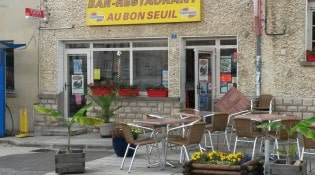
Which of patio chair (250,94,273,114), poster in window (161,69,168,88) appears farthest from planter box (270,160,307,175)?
poster in window (161,69,168,88)

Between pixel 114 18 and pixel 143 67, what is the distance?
1563 millimetres

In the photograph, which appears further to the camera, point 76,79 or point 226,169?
point 76,79

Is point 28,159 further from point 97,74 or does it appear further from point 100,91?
point 97,74

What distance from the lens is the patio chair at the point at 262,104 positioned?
12.7 meters

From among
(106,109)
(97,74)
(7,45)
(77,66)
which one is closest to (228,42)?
(106,109)

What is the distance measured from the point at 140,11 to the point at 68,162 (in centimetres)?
620

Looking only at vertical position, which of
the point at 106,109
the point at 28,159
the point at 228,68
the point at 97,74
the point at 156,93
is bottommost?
the point at 28,159

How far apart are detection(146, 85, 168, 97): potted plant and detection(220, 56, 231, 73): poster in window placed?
1.61 meters

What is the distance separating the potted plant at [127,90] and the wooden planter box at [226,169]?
22.2 feet

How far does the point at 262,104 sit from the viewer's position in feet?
42.5

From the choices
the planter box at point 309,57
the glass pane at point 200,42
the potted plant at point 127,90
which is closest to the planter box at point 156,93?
the potted plant at point 127,90

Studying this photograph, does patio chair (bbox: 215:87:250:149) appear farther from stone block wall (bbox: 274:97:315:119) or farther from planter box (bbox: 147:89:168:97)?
planter box (bbox: 147:89:168:97)

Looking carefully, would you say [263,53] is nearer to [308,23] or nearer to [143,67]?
[308,23]

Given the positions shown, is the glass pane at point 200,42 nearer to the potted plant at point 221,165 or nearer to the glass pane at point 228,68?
the glass pane at point 228,68
